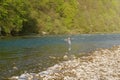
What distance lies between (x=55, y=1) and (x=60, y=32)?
2344cm

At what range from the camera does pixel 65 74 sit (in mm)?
25344

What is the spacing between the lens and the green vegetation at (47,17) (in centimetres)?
9569

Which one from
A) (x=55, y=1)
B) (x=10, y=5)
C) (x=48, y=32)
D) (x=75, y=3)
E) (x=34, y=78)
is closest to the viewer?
(x=34, y=78)

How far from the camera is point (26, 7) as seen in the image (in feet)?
363

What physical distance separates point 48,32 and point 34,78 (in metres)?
104

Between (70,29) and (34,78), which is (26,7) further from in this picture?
(34,78)

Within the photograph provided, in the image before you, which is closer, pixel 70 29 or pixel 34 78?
pixel 34 78

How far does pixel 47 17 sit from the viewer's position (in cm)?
13725

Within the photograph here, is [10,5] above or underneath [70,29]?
above

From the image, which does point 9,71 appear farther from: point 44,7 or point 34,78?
point 44,7

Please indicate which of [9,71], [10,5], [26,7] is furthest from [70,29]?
[9,71]

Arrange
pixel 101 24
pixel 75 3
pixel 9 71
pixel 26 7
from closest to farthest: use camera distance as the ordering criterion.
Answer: pixel 9 71 → pixel 26 7 → pixel 75 3 → pixel 101 24

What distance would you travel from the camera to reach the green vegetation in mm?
95688

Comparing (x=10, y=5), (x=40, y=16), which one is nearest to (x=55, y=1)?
(x=40, y=16)
